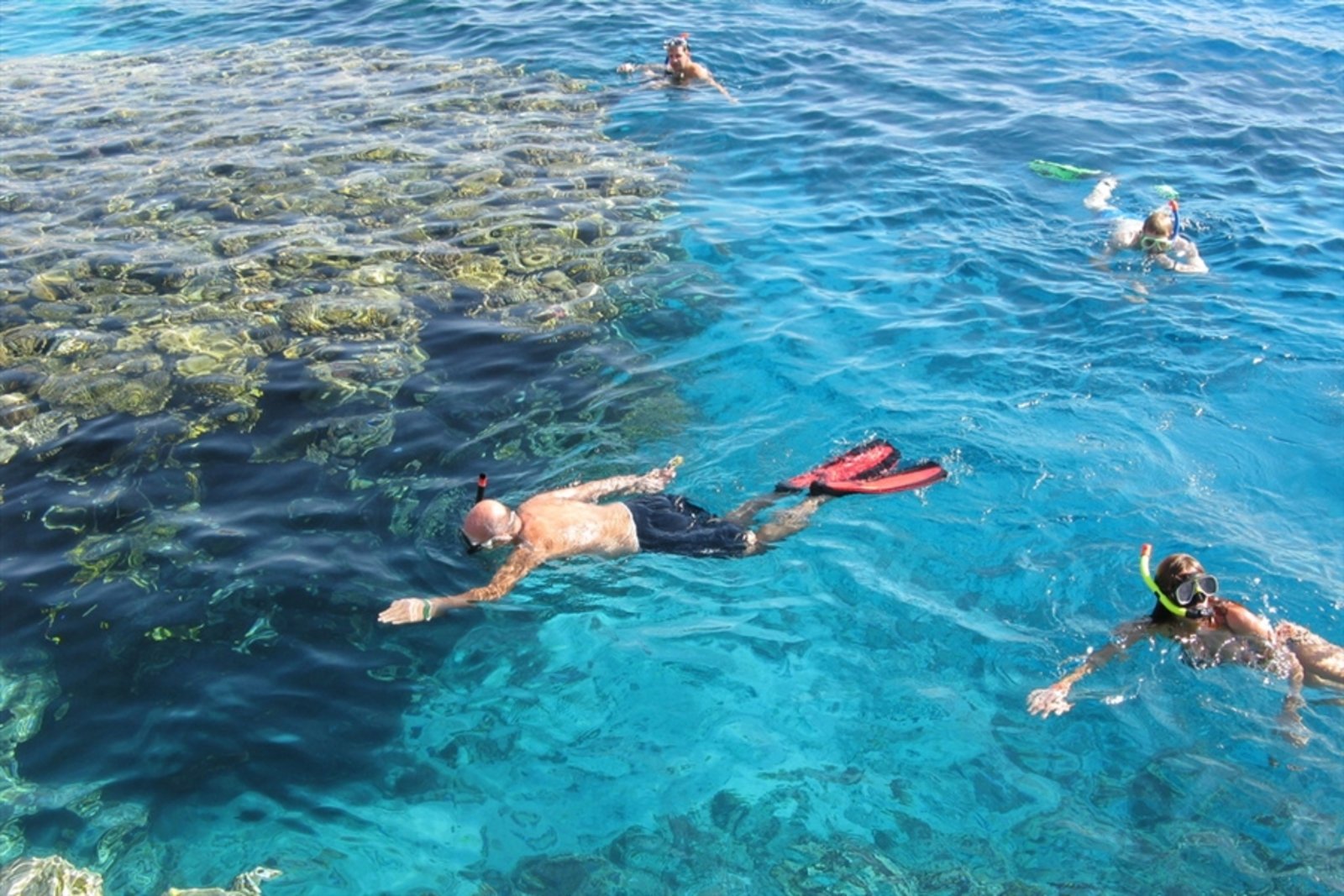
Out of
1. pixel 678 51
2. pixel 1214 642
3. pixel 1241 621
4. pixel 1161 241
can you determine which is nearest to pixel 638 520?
pixel 1214 642

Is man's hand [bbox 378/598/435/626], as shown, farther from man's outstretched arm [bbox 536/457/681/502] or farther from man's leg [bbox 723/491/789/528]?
man's leg [bbox 723/491/789/528]

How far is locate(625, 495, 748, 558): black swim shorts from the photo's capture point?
6996 millimetres

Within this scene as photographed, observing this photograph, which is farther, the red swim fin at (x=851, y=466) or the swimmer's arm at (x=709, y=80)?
the swimmer's arm at (x=709, y=80)

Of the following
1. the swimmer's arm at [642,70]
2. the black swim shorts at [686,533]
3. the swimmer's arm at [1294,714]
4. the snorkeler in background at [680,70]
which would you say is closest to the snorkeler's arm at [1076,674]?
the swimmer's arm at [1294,714]

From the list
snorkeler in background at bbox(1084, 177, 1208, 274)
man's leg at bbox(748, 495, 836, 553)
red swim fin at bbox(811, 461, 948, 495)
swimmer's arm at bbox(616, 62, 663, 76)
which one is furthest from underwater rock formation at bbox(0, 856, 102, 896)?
swimmer's arm at bbox(616, 62, 663, 76)

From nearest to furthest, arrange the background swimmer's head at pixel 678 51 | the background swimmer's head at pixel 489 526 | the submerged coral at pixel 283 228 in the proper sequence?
the background swimmer's head at pixel 489 526
the submerged coral at pixel 283 228
the background swimmer's head at pixel 678 51

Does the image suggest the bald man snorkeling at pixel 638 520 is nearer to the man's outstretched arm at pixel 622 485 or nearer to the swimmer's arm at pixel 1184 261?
the man's outstretched arm at pixel 622 485

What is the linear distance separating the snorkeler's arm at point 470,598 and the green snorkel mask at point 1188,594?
3747mm

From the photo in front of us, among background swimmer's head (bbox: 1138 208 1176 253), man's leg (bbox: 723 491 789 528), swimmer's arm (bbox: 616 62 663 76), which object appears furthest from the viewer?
swimmer's arm (bbox: 616 62 663 76)

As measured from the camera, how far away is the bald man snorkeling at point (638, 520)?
21.6ft

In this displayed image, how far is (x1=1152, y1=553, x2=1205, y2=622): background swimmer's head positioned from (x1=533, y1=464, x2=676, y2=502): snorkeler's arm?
348 centimetres

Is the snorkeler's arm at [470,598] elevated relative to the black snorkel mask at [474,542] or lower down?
lower down

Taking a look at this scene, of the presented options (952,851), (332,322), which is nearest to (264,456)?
(332,322)

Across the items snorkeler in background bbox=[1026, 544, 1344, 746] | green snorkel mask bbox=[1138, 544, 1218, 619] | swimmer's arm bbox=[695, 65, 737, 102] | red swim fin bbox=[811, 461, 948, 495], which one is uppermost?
swimmer's arm bbox=[695, 65, 737, 102]
